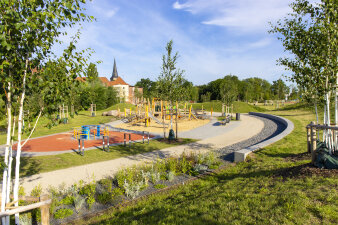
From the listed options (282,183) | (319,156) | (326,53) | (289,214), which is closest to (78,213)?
(289,214)

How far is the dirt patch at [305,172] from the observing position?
239 inches

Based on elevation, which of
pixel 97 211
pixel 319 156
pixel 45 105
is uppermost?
pixel 45 105

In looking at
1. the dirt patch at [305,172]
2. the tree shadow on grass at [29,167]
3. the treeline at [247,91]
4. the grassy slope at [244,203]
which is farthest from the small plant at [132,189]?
the treeline at [247,91]

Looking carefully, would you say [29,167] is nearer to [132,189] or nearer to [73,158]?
[73,158]

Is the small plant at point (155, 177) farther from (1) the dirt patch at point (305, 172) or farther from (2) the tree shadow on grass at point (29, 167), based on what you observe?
(2) the tree shadow on grass at point (29, 167)

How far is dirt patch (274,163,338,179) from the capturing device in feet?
19.9

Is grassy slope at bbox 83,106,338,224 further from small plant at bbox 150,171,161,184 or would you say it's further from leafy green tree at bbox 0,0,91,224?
leafy green tree at bbox 0,0,91,224

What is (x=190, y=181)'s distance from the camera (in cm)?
745

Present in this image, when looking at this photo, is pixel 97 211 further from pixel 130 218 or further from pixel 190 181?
pixel 190 181

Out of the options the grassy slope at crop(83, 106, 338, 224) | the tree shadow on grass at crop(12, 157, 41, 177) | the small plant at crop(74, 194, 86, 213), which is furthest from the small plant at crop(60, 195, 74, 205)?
the tree shadow on grass at crop(12, 157, 41, 177)

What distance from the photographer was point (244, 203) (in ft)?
15.8

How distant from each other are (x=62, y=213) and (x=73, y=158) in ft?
19.4

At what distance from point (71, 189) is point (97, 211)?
4.20 ft

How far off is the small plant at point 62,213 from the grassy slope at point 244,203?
2.34 ft
